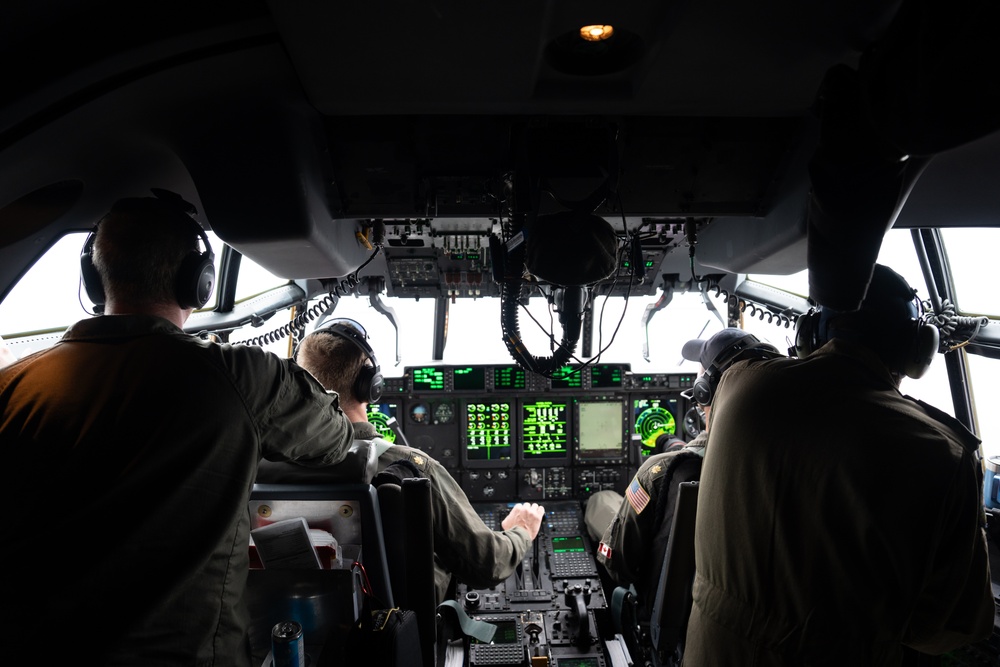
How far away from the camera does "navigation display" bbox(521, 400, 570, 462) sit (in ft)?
A: 11.5

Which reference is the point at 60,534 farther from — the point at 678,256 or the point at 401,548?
the point at 678,256

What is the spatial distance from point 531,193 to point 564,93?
29cm

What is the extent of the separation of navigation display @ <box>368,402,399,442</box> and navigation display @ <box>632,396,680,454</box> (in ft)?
4.82

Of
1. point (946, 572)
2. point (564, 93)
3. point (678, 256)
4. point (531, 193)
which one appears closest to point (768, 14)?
point (564, 93)

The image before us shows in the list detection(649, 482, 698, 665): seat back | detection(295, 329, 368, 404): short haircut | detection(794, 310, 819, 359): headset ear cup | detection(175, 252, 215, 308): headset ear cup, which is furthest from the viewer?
detection(295, 329, 368, 404): short haircut

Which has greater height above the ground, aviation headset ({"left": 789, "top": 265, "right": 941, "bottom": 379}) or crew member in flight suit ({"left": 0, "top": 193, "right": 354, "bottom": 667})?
aviation headset ({"left": 789, "top": 265, "right": 941, "bottom": 379})

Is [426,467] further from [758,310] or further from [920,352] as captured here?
[758,310]

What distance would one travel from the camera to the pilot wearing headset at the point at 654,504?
6.40 feet

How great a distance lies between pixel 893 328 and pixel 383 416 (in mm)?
2725

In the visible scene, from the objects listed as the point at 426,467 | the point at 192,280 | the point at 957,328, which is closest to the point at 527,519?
the point at 426,467

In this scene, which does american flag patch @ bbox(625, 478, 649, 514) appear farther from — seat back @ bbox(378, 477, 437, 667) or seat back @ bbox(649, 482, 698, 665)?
seat back @ bbox(378, 477, 437, 667)

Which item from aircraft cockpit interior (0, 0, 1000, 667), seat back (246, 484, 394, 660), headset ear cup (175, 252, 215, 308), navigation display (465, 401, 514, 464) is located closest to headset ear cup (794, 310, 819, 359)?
aircraft cockpit interior (0, 0, 1000, 667)

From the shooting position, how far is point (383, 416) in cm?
345

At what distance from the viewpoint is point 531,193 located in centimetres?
150
